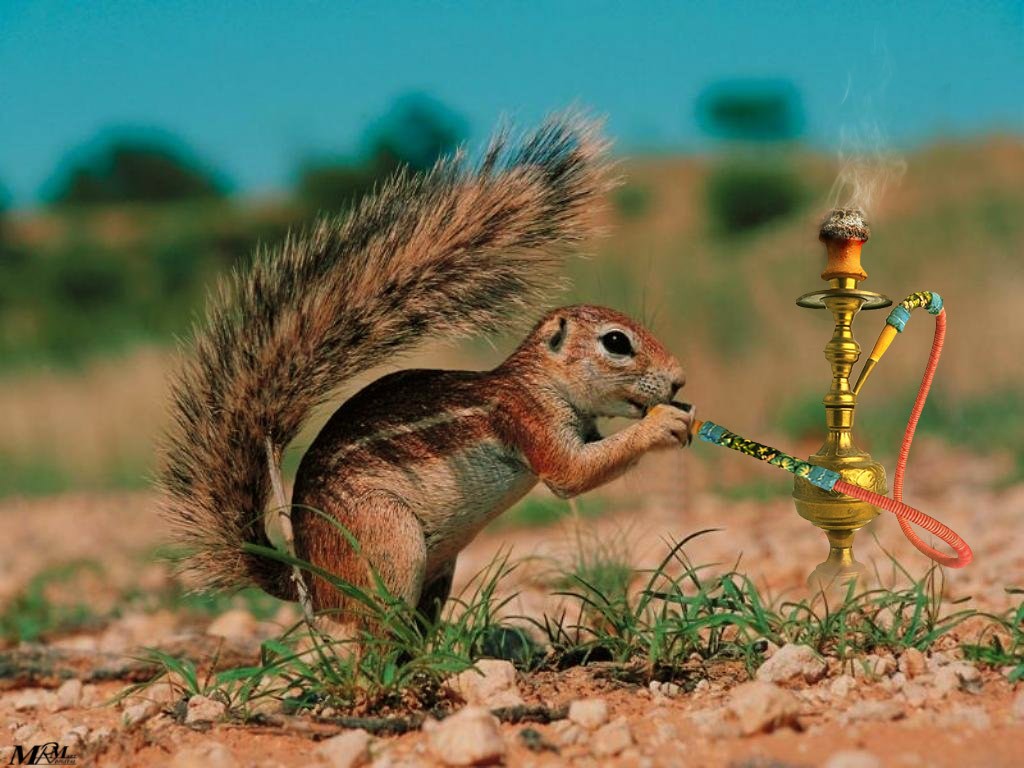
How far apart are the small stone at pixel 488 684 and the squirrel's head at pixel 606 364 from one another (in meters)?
0.76

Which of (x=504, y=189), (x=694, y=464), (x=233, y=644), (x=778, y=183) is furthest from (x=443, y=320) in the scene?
(x=778, y=183)

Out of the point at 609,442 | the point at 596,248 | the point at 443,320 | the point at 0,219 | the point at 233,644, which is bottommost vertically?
the point at 233,644

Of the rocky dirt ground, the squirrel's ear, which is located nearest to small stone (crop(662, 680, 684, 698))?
the rocky dirt ground

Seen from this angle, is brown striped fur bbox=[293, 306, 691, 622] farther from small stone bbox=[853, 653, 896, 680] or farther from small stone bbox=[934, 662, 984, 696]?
small stone bbox=[934, 662, 984, 696]

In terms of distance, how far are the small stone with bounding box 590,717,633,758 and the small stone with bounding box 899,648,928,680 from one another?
0.78 metres

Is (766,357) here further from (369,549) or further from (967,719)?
(967,719)

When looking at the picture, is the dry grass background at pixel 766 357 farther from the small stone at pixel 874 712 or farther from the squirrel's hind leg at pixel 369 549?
the small stone at pixel 874 712

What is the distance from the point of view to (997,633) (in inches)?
120

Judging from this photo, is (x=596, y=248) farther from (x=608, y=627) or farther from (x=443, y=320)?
(x=608, y=627)

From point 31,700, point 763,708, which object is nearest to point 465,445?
point 763,708

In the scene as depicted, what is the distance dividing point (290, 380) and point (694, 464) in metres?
6.26

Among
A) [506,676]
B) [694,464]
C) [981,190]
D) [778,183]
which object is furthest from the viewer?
[778,183]

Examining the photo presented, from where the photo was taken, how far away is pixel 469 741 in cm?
219

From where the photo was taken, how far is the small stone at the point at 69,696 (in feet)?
11.7
